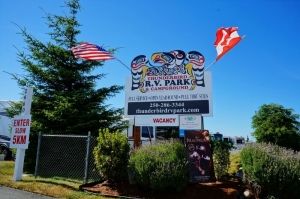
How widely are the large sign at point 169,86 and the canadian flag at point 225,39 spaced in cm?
91

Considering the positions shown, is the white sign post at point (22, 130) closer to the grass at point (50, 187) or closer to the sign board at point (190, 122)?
the grass at point (50, 187)

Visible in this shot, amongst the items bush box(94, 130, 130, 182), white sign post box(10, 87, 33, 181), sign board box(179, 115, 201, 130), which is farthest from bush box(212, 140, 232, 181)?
white sign post box(10, 87, 33, 181)

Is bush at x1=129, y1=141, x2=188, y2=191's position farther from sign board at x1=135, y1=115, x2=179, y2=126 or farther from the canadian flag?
the canadian flag

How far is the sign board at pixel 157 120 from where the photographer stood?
13873 mm

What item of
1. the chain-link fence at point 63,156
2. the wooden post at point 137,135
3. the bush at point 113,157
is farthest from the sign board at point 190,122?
the chain-link fence at point 63,156

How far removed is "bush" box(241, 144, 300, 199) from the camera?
963 cm

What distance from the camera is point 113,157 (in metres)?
11.4

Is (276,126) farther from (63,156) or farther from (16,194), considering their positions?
(16,194)

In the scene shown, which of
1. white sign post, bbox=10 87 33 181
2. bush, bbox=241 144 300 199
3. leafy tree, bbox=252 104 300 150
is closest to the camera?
bush, bbox=241 144 300 199

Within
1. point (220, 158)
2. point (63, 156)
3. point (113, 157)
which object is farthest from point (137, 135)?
point (63, 156)

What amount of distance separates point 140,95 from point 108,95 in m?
4.05

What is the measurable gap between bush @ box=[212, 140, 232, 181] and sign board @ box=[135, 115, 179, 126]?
2.13 metres

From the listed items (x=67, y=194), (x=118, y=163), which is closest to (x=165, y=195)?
(x=118, y=163)

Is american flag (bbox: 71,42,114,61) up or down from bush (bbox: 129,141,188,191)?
up
